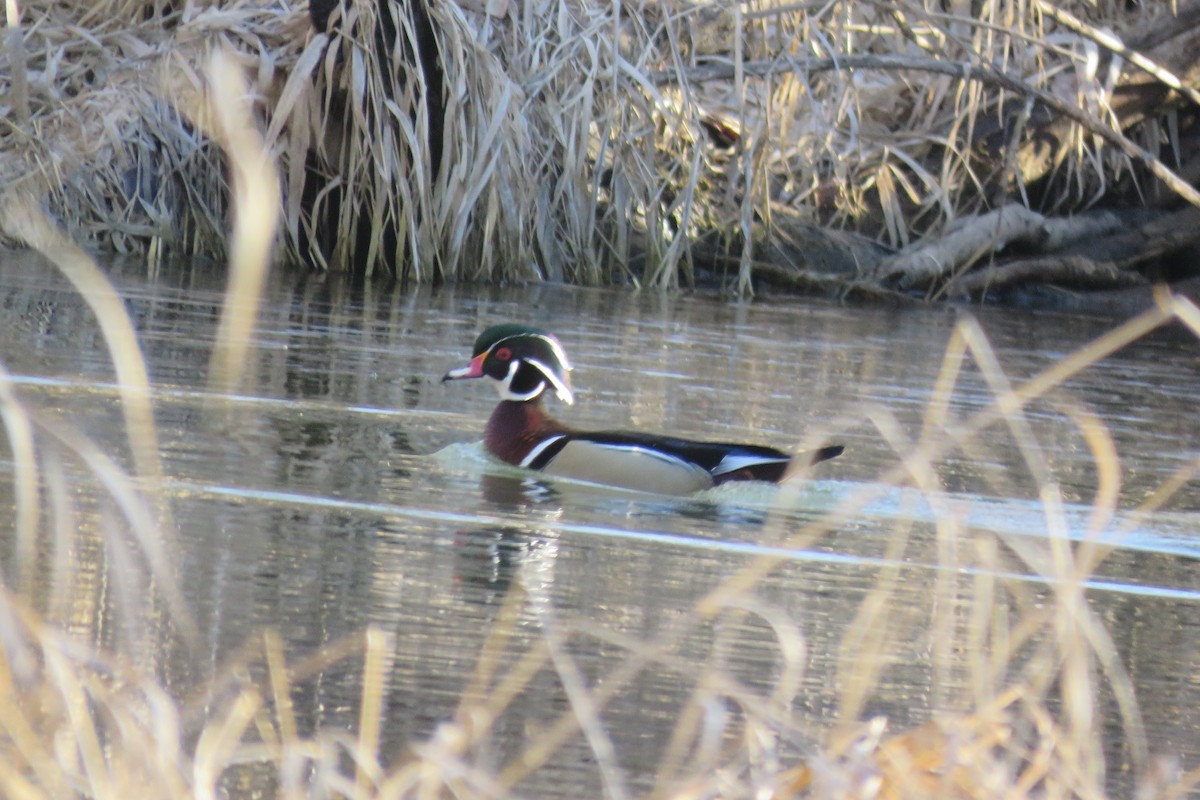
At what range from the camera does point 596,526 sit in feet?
18.7

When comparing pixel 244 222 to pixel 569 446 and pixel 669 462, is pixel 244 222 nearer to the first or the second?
pixel 669 462

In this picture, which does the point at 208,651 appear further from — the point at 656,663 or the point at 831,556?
the point at 831,556

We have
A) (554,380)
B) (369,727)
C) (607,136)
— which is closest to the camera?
(369,727)

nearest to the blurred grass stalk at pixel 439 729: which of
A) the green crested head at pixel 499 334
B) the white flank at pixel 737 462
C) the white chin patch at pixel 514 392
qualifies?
the white flank at pixel 737 462

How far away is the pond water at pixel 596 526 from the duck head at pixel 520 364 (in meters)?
0.25

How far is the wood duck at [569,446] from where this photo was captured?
→ 20.8ft

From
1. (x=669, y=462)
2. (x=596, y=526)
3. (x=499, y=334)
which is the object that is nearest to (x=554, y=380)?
(x=499, y=334)

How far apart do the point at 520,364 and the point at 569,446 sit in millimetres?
576

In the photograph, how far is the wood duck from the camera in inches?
250

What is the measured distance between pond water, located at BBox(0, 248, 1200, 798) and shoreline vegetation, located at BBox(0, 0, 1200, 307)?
1.88 meters

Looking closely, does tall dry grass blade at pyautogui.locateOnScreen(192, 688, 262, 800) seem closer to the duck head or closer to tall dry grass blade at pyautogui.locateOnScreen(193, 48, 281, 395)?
tall dry grass blade at pyautogui.locateOnScreen(193, 48, 281, 395)

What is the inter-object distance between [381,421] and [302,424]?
345 mm

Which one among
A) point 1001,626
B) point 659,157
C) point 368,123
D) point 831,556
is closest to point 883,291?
point 659,157

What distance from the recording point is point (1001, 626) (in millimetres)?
3961
